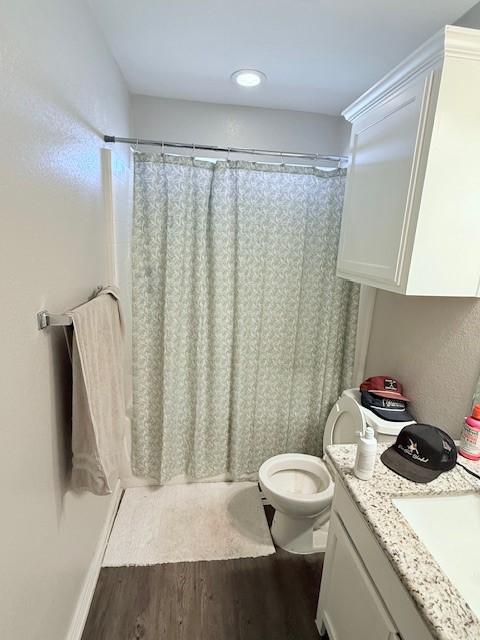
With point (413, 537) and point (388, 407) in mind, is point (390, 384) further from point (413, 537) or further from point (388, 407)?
point (413, 537)

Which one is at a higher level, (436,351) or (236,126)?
(236,126)

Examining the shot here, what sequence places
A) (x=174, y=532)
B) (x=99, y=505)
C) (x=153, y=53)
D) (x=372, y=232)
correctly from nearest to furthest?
(x=372, y=232) → (x=153, y=53) → (x=99, y=505) → (x=174, y=532)

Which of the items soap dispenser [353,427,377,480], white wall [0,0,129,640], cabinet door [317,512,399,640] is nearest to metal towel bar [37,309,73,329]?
white wall [0,0,129,640]

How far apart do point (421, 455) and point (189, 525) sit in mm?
1360

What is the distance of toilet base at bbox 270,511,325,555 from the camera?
5.54 ft

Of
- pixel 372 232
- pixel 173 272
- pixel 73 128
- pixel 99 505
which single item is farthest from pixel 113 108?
pixel 99 505

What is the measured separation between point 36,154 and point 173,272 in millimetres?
931

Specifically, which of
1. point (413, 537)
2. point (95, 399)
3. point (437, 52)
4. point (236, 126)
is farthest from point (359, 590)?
point (236, 126)

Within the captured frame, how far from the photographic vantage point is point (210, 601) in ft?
4.78

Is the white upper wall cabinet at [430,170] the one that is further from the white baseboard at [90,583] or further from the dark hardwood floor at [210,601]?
the white baseboard at [90,583]

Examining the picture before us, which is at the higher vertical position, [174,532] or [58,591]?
[58,591]

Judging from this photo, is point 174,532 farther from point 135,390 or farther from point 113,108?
point 113,108

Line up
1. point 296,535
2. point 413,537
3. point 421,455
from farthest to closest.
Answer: point 296,535 < point 421,455 < point 413,537

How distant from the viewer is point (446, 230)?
109 cm
